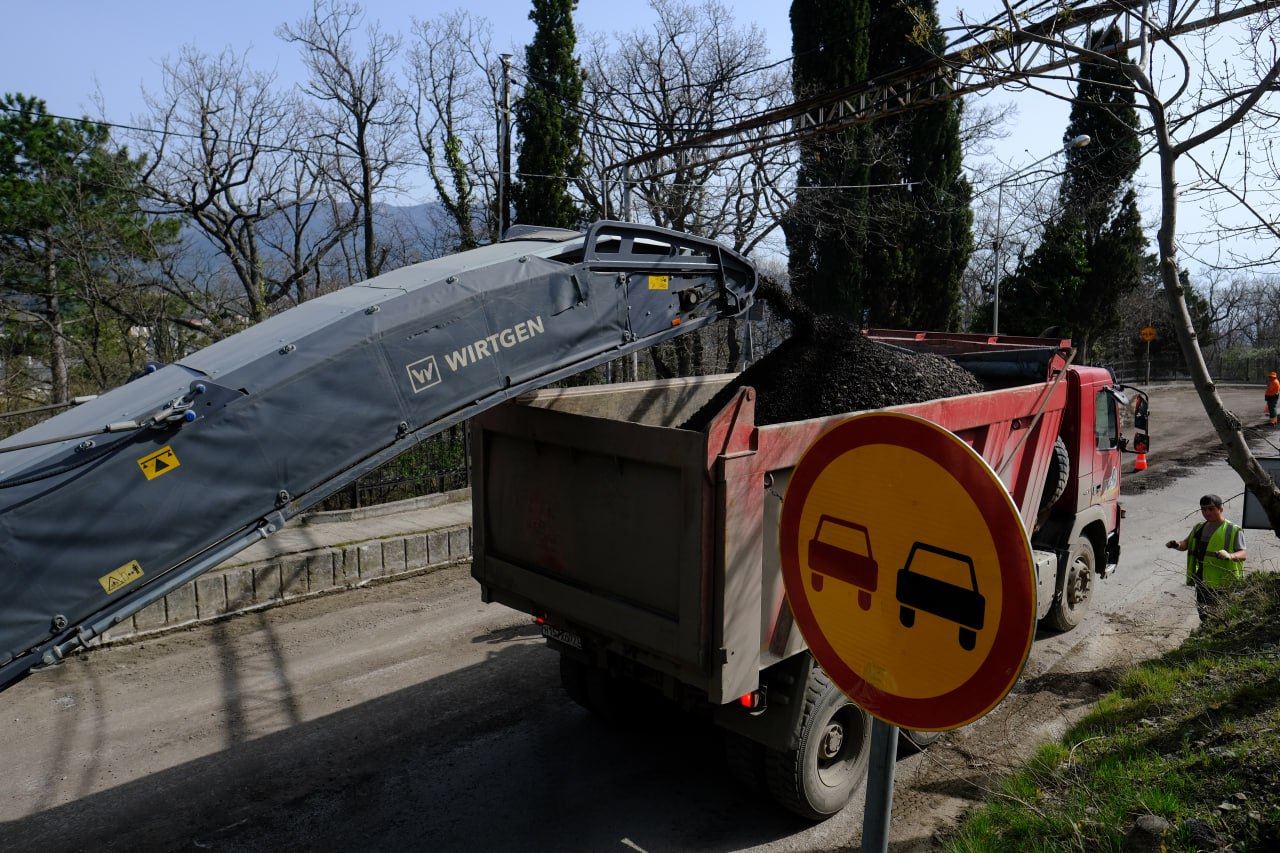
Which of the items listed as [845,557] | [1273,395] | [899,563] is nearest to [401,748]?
[845,557]

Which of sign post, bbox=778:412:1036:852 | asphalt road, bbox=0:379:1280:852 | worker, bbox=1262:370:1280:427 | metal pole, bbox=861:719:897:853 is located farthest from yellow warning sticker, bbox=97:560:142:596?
worker, bbox=1262:370:1280:427

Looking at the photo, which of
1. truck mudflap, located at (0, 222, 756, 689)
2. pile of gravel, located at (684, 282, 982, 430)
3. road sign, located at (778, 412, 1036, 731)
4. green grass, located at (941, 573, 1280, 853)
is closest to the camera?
road sign, located at (778, 412, 1036, 731)

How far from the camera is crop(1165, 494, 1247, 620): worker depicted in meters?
6.67

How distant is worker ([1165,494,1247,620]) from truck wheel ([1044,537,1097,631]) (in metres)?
0.86

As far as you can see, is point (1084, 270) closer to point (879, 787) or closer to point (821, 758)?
point (821, 758)

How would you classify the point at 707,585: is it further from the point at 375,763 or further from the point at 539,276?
the point at 375,763

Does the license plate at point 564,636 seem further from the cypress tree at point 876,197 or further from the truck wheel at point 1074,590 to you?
the cypress tree at point 876,197

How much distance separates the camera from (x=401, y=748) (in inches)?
220

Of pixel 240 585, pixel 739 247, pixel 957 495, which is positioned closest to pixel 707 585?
pixel 957 495


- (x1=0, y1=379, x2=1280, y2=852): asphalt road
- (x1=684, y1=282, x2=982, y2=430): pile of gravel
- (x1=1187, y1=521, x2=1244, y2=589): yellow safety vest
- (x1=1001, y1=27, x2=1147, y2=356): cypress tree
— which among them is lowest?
(x1=0, y1=379, x2=1280, y2=852): asphalt road

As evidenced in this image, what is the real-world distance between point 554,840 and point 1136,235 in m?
29.4

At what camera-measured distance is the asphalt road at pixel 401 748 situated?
4688 mm

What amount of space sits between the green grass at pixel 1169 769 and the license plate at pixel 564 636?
2.14 meters

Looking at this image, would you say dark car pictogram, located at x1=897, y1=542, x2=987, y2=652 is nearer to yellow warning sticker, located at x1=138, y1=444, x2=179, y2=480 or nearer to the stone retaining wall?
yellow warning sticker, located at x1=138, y1=444, x2=179, y2=480
